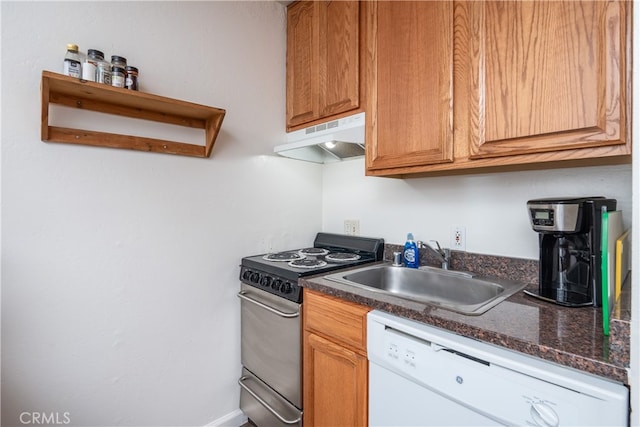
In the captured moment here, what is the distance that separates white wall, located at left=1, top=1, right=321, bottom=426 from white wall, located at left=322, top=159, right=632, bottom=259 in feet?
1.57

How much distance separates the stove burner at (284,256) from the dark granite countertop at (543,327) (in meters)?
0.58

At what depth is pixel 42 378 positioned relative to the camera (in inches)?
47.8

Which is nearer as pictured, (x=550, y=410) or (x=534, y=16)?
(x=550, y=410)

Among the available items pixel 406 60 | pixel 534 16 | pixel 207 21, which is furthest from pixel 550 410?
pixel 207 21

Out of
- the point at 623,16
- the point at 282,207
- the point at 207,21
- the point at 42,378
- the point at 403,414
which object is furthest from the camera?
the point at 282,207

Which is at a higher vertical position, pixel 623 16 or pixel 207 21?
pixel 207 21

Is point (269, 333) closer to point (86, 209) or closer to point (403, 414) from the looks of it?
point (403, 414)

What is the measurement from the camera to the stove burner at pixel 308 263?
5.18 ft

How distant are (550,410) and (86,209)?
173 cm

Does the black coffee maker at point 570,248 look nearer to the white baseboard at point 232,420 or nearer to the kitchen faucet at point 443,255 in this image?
the kitchen faucet at point 443,255

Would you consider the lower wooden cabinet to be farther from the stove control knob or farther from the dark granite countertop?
the stove control knob

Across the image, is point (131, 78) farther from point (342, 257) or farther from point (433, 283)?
point (433, 283)

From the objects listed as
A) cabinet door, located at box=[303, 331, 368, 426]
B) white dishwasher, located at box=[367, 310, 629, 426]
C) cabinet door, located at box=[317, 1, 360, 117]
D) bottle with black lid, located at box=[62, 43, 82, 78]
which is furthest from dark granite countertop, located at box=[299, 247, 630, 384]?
bottle with black lid, located at box=[62, 43, 82, 78]

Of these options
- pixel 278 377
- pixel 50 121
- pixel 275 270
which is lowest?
pixel 278 377
